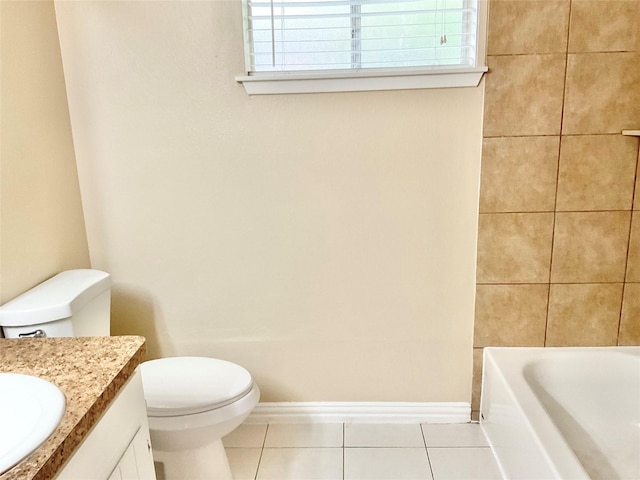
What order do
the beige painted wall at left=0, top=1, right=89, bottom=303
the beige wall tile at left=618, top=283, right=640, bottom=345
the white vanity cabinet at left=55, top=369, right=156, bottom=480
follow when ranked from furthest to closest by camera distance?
the beige wall tile at left=618, top=283, right=640, bottom=345 → the beige painted wall at left=0, top=1, right=89, bottom=303 → the white vanity cabinet at left=55, top=369, right=156, bottom=480

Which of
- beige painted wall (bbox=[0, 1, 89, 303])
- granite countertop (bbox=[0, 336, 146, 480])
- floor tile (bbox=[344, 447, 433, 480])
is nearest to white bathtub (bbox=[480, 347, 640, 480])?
floor tile (bbox=[344, 447, 433, 480])

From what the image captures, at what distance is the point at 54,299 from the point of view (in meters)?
1.50

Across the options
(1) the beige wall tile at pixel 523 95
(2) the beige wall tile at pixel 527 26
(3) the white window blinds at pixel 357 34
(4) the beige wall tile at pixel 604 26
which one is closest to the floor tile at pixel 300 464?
(1) the beige wall tile at pixel 523 95

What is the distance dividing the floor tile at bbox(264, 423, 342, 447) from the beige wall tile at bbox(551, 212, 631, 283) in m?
1.06

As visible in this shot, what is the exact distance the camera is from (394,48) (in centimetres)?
181

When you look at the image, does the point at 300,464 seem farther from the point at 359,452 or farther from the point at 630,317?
the point at 630,317

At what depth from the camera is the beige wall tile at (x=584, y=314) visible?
6.28 ft

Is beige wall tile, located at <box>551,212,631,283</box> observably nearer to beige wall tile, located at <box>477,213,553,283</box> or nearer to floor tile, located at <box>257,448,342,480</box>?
beige wall tile, located at <box>477,213,553,283</box>

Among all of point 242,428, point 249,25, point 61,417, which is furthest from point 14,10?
point 242,428

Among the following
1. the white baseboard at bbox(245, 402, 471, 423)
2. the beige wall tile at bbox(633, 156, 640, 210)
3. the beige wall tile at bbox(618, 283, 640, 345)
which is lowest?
the white baseboard at bbox(245, 402, 471, 423)

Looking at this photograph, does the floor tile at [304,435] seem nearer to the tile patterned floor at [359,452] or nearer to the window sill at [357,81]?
the tile patterned floor at [359,452]

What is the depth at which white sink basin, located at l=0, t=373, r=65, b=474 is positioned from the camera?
2.56 ft

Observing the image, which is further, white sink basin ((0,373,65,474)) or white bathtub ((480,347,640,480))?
white bathtub ((480,347,640,480))

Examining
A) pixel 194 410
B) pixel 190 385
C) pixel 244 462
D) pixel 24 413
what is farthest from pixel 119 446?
pixel 244 462
